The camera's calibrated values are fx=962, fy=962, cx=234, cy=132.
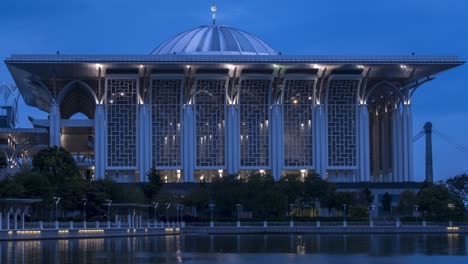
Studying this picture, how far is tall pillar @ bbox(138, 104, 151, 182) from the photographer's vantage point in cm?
11506

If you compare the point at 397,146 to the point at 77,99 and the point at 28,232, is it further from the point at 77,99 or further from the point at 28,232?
the point at 28,232

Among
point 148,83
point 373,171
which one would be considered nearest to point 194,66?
point 148,83

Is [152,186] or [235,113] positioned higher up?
[235,113]

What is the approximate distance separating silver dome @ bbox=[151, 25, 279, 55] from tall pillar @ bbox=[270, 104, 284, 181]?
16284mm

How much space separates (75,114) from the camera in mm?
146750

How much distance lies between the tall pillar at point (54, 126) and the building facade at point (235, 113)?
0.12 metres

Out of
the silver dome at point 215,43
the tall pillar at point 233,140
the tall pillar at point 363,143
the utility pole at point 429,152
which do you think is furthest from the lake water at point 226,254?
the silver dome at point 215,43

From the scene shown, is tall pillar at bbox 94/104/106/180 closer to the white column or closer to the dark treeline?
the dark treeline

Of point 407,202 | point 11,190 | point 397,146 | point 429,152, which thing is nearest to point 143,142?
point 407,202

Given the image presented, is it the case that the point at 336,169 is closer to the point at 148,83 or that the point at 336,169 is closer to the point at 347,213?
the point at 347,213

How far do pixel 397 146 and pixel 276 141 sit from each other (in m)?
16.1

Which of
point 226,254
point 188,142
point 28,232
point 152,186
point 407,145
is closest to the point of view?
point 226,254

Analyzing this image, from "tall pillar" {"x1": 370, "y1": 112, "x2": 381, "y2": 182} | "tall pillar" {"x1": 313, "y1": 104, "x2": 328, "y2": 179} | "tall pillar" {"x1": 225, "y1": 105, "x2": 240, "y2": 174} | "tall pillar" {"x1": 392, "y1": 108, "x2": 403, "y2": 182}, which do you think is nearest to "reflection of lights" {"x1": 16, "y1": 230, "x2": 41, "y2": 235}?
"tall pillar" {"x1": 225, "y1": 105, "x2": 240, "y2": 174}

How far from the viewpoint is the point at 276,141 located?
385 ft
